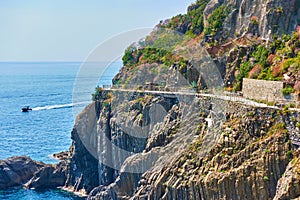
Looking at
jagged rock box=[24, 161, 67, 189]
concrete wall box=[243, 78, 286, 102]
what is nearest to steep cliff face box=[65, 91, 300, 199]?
concrete wall box=[243, 78, 286, 102]

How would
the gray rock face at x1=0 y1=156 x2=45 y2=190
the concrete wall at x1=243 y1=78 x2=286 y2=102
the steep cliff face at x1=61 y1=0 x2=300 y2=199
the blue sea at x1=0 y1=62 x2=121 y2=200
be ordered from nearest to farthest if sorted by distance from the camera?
the steep cliff face at x1=61 y1=0 x2=300 y2=199, the concrete wall at x1=243 y1=78 x2=286 y2=102, the gray rock face at x1=0 y1=156 x2=45 y2=190, the blue sea at x1=0 y1=62 x2=121 y2=200

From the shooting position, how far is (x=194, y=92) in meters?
72.8

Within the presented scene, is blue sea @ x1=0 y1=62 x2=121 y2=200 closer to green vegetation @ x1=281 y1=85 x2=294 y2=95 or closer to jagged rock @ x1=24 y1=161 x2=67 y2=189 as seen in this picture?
jagged rock @ x1=24 y1=161 x2=67 y2=189

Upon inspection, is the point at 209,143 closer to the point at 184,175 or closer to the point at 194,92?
the point at 184,175

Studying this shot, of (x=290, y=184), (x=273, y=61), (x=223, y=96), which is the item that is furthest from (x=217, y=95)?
(x=290, y=184)

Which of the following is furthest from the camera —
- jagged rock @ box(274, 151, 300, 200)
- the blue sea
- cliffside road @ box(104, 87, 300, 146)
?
the blue sea

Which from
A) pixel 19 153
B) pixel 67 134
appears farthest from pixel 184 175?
pixel 67 134

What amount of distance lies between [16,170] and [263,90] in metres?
53.7

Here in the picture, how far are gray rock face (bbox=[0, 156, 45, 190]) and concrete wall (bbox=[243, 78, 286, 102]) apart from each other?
48418 millimetres

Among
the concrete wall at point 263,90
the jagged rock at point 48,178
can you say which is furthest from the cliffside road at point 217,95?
the jagged rock at point 48,178

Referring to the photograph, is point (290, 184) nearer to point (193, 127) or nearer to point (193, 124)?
point (193, 127)

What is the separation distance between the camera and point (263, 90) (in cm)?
5784

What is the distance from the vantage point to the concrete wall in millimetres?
55438

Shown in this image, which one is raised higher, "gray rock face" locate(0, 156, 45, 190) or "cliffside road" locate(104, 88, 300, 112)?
"cliffside road" locate(104, 88, 300, 112)
